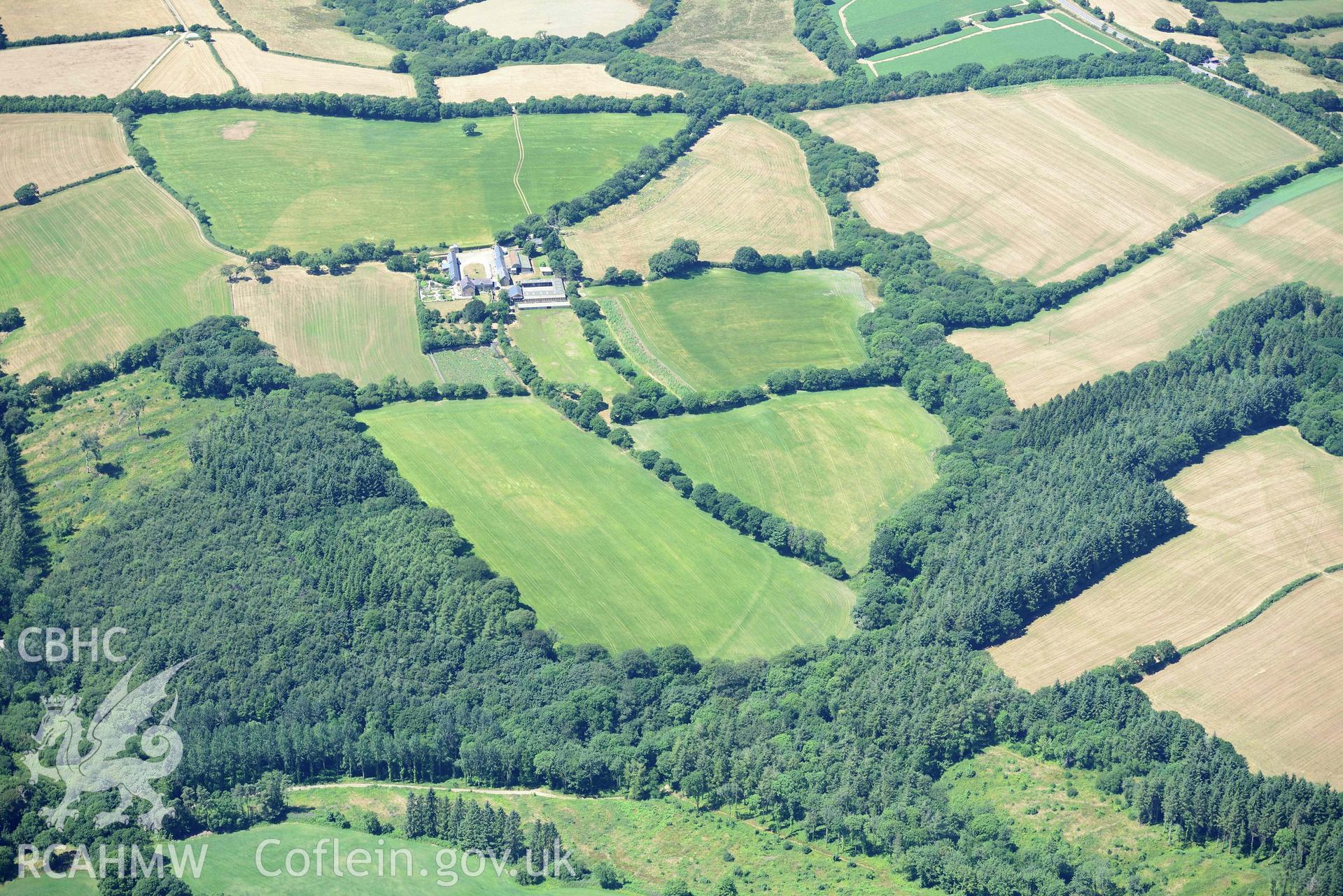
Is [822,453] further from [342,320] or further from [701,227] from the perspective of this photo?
[342,320]

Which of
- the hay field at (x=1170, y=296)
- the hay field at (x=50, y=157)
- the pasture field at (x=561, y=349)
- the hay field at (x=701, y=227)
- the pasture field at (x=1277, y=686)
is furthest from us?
the hay field at (x=50, y=157)

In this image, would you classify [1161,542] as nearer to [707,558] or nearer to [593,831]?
[707,558]

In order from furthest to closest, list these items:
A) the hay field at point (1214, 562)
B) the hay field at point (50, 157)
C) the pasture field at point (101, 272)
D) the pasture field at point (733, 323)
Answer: the hay field at point (50, 157) → the pasture field at point (733, 323) → the pasture field at point (101, 272) → the hay field at point (1214, 562)

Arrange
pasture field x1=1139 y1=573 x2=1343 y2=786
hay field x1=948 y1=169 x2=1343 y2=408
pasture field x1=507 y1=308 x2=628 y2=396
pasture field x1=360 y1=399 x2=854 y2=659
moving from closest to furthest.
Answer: pasture field x1=1139 y1=573 x2=1343 y2=786 → pasture field x1=360 y1=399 x2=854 y2=659 → pasture field x1=507 y1=308 x2=628 y2=396 → hay field x1=948 y1=169 x2=1343 y2=408

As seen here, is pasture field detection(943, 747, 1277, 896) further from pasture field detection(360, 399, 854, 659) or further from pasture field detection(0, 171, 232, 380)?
pasture field detection(0, 171, 232, 380)

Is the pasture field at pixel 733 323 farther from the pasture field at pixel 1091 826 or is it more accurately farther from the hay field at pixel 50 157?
the hay field at pixel 50 157

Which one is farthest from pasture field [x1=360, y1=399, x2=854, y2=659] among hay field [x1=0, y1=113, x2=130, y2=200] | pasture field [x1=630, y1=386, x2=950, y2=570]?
hay field [x1=0, y1=113, x2=130, y2=200]

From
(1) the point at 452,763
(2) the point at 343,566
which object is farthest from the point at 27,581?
(1) the point at 452,763

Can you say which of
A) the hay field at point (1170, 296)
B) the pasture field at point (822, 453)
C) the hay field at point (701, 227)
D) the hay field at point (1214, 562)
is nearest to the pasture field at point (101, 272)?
the hay field at point (701, 227)
